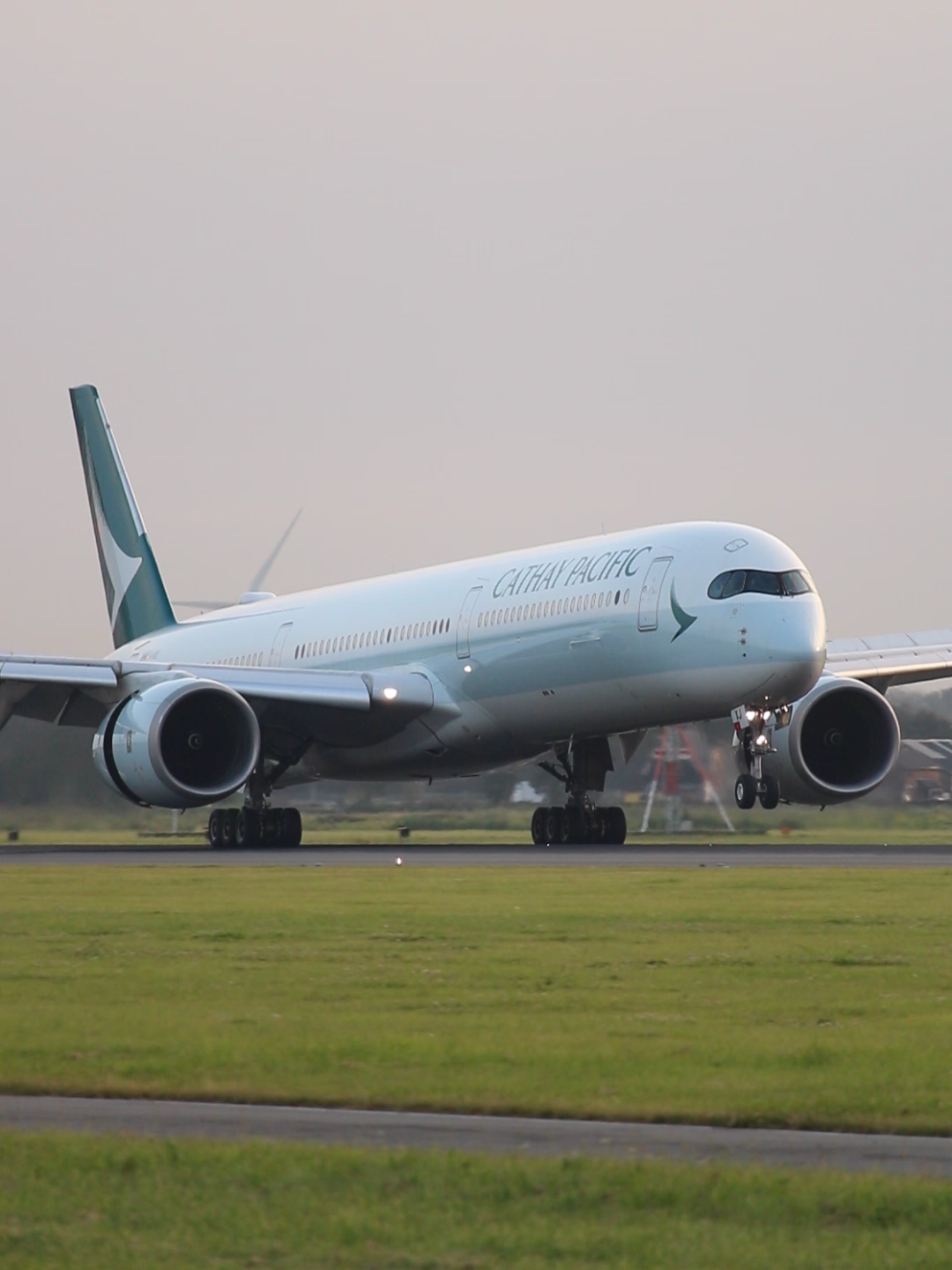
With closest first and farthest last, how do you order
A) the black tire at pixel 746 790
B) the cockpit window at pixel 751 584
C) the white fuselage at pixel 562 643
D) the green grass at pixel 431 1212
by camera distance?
the green grass at pixel 431 1212 → the black tire at pixel 746 790 → the white fuselage at pixel 562 643 → the cockpit window at pixel 751 584

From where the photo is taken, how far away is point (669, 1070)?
11.2 m

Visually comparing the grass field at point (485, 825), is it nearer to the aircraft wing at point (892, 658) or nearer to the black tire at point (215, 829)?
the aircraft wing at point (892, 658)

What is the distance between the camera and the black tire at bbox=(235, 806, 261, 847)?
38.2m

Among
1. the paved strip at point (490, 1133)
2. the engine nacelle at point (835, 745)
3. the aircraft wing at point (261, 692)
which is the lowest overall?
the paved strip at point (490, 1133)

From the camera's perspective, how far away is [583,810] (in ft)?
125

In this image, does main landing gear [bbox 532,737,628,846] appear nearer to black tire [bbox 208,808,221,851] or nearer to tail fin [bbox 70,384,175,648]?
black tire [bbox 208,808,221,851]

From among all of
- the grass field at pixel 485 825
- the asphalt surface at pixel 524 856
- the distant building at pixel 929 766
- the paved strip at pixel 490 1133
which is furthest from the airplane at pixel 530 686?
the paved strip at pixel 490 1133

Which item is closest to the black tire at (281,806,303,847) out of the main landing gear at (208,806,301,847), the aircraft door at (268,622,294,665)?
the main landing gear at (208,806,301,847)

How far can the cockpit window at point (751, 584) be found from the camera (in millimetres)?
32562

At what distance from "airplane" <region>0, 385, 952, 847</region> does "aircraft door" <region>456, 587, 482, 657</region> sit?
0.16ft

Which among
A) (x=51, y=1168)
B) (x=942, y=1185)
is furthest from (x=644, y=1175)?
(x=51, y=1168)

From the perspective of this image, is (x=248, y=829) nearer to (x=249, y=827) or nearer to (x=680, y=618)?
(x=249, y=827)

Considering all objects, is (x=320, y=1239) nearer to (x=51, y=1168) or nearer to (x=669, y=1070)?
(x=51, y=1168)

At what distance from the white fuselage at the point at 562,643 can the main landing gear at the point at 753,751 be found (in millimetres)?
327
